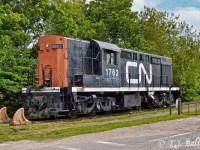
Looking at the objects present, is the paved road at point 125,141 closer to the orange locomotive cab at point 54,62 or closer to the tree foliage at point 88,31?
the orange locomotive cab at point 54,62

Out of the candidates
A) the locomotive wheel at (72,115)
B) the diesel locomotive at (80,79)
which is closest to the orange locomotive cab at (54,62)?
the diesel locomotive at (80,79)

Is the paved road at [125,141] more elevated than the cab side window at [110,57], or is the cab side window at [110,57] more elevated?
the cab side window at [110,57]

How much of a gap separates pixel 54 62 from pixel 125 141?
30.5ft

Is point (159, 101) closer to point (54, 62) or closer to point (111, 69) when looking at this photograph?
point (111, 69)

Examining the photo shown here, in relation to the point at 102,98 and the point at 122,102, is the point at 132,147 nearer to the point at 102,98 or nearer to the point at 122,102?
the point at 102,98

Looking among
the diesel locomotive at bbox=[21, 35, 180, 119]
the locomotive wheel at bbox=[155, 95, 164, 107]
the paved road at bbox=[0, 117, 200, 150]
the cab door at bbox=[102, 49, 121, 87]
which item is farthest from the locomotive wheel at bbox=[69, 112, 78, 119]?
the locomotive wheel at bbox=[155, 95, 164, 107]

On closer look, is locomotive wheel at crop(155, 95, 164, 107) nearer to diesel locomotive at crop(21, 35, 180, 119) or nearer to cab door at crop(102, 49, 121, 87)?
diesel locomotive at crop(21, 35, 180, 119)

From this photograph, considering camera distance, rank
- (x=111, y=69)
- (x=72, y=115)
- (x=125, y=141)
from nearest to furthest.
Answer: (x=125, y=141) < (x=72, y=115) < (x=111, y=69)

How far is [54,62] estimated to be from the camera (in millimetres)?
18422

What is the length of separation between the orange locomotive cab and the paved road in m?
6.42

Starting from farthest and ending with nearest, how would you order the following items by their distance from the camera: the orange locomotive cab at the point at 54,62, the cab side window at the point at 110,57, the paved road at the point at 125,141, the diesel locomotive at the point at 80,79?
the cab side window at the point at 110,57 → the orange locomotive cab at the point at 54,62 → the diesel locomotive at the point at 80,79 → the paved road at the point at 125,141

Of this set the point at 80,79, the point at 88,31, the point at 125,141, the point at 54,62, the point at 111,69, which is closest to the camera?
the point at 125,141

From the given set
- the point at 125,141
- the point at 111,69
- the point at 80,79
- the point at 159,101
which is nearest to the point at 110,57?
the point at 111,69

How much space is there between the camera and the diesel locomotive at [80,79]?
17328 mm
